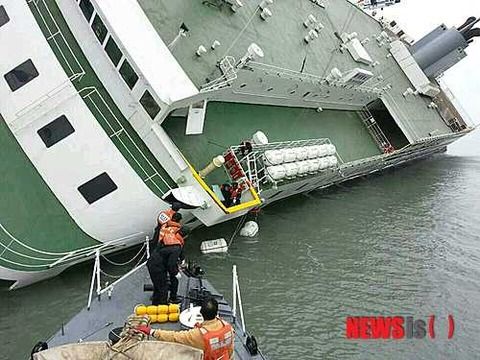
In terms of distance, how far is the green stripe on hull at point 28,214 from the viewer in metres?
9.80

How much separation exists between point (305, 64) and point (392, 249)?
24.7 feet

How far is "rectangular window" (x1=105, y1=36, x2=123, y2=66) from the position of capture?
10586 mm

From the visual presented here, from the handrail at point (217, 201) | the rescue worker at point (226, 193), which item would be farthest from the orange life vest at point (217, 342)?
the rescue worker at point (226, 193)

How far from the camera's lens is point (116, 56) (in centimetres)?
1074

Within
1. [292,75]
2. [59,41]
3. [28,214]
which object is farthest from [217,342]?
[292,75]

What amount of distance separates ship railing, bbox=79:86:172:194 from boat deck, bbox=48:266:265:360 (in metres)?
2.94

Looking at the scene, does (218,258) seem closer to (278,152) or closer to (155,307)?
(278,152)

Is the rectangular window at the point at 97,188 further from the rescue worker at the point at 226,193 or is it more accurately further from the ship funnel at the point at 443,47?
the ship funnel at the point at 443,47

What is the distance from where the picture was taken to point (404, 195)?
70.5ft

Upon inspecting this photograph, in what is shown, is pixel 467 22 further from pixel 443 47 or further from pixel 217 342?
pixel 217 342

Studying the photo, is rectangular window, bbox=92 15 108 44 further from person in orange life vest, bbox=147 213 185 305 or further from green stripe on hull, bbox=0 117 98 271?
person in orange life vest, bbox=147 213 185 305

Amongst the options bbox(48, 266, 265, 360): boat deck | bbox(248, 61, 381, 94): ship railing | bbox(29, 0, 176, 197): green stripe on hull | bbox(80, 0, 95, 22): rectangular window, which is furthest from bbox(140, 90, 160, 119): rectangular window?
bbox(48, 266, 265, 360): boat deck

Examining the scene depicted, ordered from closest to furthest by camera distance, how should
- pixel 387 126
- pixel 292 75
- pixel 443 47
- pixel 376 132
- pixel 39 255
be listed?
pixel 39 255 < pixel 292 75 < pixel 376 132 < pixel 387 126 < pixel 443 47

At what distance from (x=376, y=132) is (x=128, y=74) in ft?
49.3
